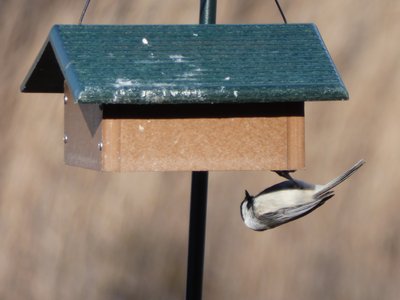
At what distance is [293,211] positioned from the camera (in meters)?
2.95

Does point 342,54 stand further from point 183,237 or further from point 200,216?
point 200,216

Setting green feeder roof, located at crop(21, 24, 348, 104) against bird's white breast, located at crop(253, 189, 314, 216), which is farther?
bird's white breast, located at crop(253, 189, 314, 216)

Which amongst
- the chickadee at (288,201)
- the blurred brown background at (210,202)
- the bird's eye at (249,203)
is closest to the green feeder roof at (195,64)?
the chickadee at (288,201)

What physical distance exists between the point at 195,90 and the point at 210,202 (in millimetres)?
2725

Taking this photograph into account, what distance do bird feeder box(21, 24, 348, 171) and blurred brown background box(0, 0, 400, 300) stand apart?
4.92 feet

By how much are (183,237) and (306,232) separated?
1176mm

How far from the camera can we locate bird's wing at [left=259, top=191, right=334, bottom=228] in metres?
2.93

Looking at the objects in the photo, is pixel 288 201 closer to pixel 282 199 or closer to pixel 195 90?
pixel 282 199

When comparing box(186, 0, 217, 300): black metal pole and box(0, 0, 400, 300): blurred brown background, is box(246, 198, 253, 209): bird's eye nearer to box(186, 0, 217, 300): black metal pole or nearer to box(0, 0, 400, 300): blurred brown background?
box(186, 0, 217, 300): black metal pole

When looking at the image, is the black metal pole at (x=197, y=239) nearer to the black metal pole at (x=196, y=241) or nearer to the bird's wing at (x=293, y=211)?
the black metal pole at (x=196, y=241)

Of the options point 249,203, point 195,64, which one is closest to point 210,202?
point 249,203

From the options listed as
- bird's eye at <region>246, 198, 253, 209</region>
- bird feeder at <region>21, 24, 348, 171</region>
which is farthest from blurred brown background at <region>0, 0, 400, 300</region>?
bird feeder at <region>21, 24, 348, 171</region>

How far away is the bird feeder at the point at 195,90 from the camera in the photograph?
2.74 meters

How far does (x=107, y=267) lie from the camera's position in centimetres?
642
